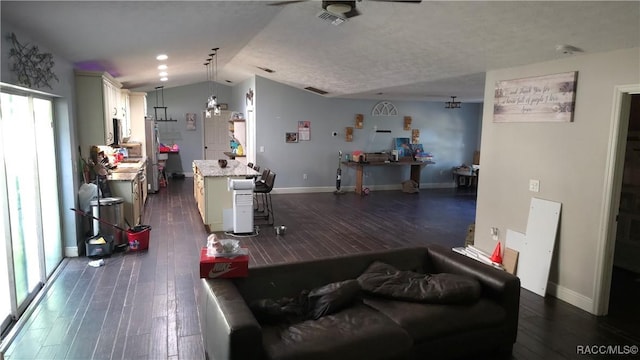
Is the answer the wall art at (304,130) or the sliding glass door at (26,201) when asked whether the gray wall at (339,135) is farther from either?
the sliding glass door at (26,201)

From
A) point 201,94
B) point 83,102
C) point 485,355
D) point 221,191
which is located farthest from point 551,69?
point 201,94

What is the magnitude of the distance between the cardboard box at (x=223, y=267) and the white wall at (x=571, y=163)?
9.99 ft

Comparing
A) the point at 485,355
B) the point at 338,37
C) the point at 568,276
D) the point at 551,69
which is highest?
the point at 338,37

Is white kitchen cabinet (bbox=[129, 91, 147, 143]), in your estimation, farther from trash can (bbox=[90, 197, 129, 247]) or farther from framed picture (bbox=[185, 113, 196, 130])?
trash can (bbox=[90, 197, 129, 247])

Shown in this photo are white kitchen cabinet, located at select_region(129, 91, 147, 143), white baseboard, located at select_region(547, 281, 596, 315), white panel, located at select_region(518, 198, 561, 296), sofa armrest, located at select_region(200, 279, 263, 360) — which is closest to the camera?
sofa armrest, located at select_region(200, 279, 263, 360)

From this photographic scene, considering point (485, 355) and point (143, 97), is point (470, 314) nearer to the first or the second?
point (485, 355)

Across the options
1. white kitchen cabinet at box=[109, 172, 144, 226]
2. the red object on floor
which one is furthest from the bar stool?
the red object on floor

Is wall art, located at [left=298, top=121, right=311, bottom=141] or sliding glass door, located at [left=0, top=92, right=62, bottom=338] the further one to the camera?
wall art, located at [left=298, top=121, right=311, bottom=141]

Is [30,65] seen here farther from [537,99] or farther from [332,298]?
[537,99]

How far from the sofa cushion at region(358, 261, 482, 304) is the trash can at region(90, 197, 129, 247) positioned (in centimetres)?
350

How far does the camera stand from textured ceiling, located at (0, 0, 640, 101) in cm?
293

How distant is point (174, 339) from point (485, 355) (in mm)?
2266

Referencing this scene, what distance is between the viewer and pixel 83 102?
5.00 metres

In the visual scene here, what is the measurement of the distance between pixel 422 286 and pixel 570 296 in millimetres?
1917
